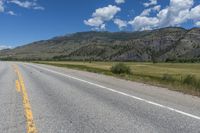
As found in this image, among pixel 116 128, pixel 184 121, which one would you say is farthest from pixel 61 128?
pixel 184 121

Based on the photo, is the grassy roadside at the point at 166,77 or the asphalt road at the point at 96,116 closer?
the asphalt road at the point at 96,116

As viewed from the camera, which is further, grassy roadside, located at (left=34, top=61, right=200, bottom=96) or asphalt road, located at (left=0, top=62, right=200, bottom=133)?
grassy roadside, located at (left=34, top=61, right=200, bottom=96)

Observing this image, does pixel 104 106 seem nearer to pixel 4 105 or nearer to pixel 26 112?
pixel 26 112

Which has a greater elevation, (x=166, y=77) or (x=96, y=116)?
(x=96, y=116)

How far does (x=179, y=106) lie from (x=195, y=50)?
6782 inches

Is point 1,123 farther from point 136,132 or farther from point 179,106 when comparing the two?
point 179,106

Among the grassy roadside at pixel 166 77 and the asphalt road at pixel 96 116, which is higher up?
the asphalt road at pixel 96 116

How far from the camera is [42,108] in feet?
27.2

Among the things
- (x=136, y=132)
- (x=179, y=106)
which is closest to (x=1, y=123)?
(x=136, y=132)

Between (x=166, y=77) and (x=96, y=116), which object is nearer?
(x=96, y=116)

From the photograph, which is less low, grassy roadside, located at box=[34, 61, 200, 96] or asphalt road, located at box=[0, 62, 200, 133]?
asphalt road, located at box=[0, 62, 200, 133]

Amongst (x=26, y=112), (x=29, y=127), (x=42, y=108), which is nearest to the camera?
(x=29, y=127)

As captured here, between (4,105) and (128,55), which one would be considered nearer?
(4,105)

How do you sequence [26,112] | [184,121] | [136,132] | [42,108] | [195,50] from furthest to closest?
[195,50]
[42,108]
[26,112]
[184,121]
[136,132]
